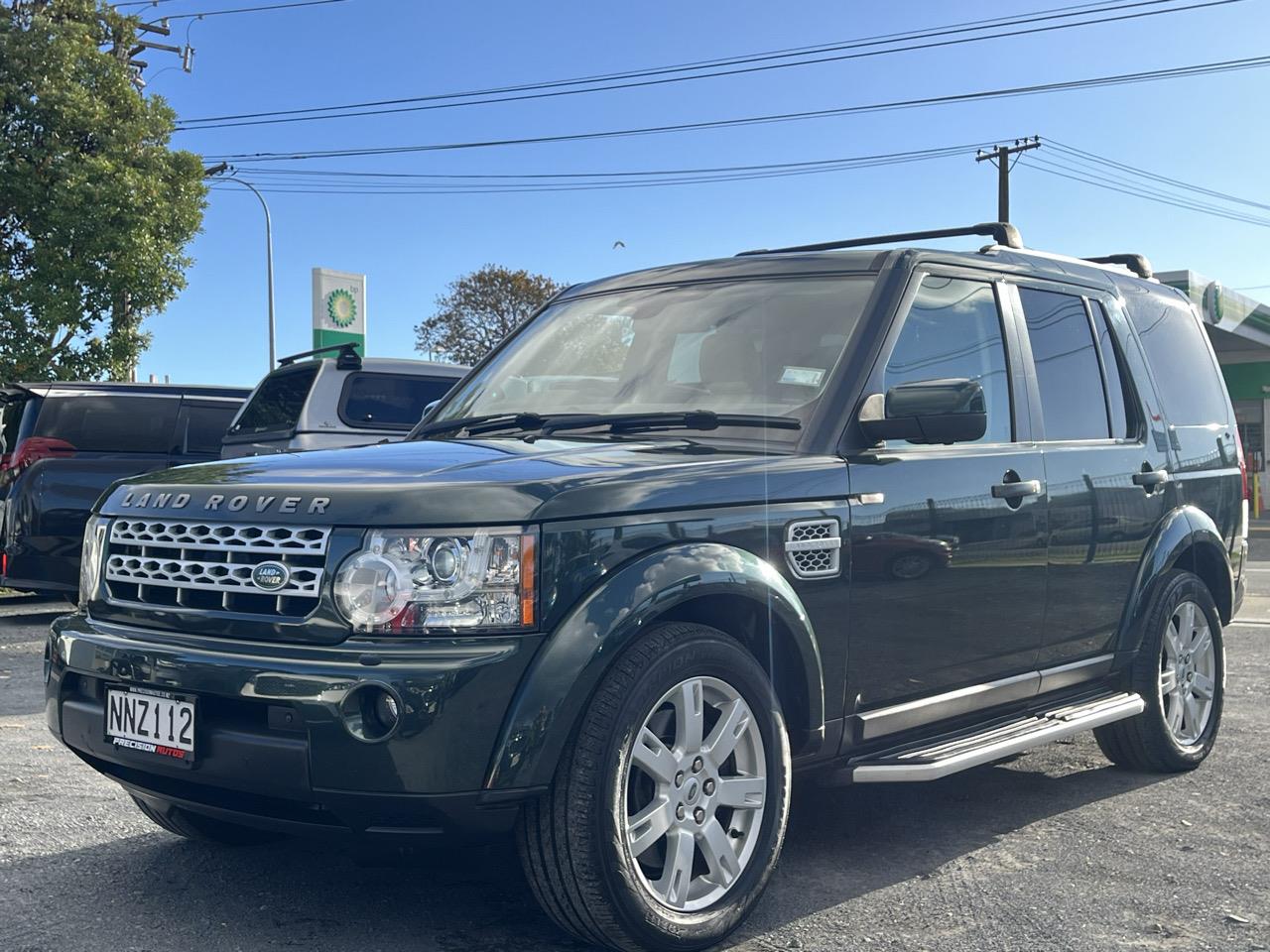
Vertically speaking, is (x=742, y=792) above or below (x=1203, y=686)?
above

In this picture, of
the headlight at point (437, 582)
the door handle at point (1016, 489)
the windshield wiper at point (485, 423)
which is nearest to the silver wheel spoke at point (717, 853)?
the headlight at point (437, 582)

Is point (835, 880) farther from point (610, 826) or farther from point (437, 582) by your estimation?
point (437, 582)

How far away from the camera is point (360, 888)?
378 centimetres

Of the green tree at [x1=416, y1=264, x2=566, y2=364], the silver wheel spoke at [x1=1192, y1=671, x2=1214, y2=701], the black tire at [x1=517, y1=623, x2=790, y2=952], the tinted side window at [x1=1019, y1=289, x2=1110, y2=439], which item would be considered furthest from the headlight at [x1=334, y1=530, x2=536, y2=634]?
the green tree at [x1=416, y1=264, x2=566, y2=364]

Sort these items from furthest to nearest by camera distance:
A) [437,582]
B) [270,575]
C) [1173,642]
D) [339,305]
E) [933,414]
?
[339,305] < [1173,642] < [933,414] < [270,575] < [437,582]

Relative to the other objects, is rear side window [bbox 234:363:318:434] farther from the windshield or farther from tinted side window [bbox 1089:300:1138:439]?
tinted side window [bbox 1089:300:1138:439]

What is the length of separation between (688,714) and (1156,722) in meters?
2.77

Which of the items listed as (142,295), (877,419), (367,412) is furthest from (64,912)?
(142,295)

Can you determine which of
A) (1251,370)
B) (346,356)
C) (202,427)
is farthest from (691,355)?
(1251,370)

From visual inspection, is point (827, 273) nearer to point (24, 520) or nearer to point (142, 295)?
point (24, 520)

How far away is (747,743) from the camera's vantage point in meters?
3.40

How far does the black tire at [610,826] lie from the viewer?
299cm

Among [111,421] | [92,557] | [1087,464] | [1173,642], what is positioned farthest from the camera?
[111,421]

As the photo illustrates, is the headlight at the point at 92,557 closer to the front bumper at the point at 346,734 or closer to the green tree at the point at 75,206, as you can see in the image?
the front bumper at the point at 346,734
